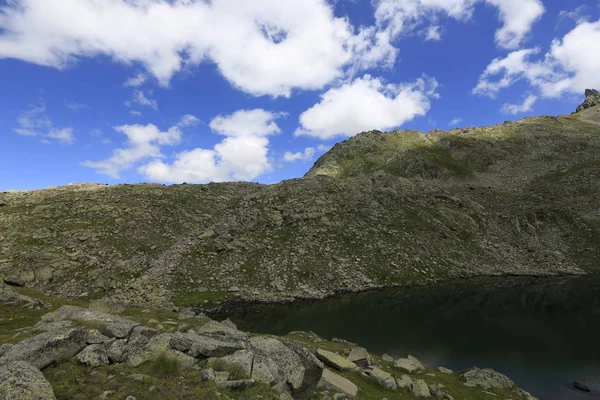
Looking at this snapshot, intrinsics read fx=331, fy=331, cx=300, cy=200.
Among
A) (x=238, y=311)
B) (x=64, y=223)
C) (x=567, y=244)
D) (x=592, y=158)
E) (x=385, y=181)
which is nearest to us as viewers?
(x=238, y=311)

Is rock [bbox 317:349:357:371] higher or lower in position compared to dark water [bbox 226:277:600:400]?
higher

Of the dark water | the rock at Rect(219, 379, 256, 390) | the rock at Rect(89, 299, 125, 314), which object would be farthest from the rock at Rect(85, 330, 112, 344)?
the dark water

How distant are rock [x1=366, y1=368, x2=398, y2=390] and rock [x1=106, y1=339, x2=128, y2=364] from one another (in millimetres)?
16183

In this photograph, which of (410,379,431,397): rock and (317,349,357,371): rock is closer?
(410,379,431,397): rock

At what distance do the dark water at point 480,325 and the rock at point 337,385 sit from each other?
1857 centimetres

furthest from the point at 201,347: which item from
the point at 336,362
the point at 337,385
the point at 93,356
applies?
the point at 336,362

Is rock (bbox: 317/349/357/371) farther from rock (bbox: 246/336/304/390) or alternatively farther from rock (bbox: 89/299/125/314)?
rock (bbox: 89/299/125/314)

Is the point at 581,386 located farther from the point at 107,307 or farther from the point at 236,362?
the point at 107,307

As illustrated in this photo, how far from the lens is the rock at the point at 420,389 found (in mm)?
22203

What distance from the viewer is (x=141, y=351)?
47.7 feet

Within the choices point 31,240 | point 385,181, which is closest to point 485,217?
point 385,181

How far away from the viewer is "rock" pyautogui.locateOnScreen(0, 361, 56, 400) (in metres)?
9.84

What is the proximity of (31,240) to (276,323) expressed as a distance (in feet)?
155

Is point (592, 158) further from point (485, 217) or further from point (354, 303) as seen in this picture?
point (354, 303)
